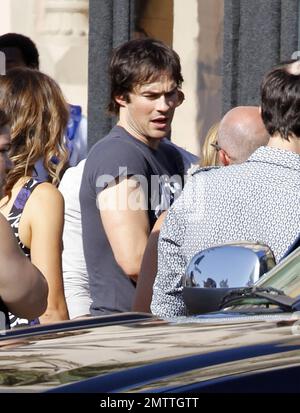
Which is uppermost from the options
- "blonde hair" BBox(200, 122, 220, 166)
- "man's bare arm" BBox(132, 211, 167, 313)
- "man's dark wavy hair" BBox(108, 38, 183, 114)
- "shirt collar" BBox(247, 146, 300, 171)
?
"man's dark wavy hair" BBox(108, 38, 183, 114)

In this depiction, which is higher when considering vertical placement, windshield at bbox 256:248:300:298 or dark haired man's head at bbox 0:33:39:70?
windshield at bbox 256:248:300:298

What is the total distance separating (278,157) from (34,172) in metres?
1.17

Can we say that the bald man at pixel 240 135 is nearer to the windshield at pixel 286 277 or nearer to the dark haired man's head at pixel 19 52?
the windshield at pixel 286 277

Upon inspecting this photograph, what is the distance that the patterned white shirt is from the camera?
4551 mm

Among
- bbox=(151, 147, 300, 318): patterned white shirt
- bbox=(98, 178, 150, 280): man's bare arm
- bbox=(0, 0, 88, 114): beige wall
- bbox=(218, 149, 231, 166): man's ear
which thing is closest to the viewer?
bbox=(151, 147, 300, 318): patterned white shirt

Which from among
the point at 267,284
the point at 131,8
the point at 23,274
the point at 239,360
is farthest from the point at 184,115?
the point at 239,360

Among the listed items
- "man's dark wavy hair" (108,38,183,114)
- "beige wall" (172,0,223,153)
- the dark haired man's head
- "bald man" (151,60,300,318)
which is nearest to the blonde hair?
"man's dark wavy hair" (108,38,183,114)

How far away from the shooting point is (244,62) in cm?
886

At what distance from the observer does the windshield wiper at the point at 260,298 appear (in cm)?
322

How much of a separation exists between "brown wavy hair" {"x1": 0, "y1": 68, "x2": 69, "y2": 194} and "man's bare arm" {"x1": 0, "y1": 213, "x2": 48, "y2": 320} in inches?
40.4

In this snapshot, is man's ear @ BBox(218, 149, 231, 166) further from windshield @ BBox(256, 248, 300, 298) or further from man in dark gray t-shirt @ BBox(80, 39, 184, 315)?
windshield @ BBox(256, 248, 300, 298)

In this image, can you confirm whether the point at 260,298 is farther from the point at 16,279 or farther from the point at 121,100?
the point at 121,100

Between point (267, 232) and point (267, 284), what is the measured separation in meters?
0.96

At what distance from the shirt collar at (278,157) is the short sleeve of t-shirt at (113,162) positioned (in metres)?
0.87
